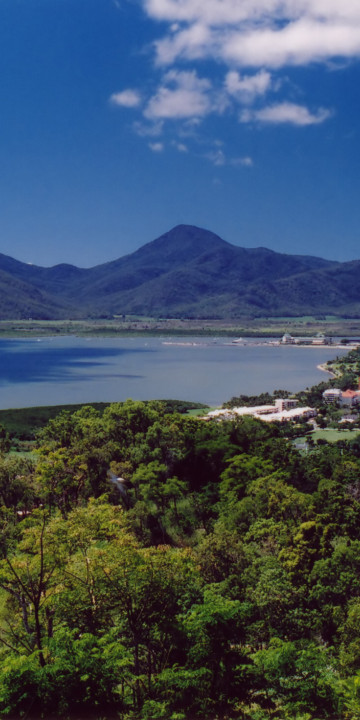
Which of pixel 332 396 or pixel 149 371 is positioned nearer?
pixel 332 396

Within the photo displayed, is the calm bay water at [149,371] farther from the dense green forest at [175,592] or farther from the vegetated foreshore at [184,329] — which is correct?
the dense green forest at [175,592]

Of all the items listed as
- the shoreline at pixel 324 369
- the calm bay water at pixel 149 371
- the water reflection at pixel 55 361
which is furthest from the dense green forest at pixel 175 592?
the shoreline at pixel 324 369

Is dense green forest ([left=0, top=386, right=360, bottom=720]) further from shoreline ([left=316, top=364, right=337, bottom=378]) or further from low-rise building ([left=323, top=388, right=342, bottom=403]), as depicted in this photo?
shoreline ([left=316, top=364, right=337, bottom=378])

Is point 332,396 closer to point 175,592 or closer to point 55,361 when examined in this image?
point 175,592

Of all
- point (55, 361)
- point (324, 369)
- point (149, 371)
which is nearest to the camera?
point (149, 371)

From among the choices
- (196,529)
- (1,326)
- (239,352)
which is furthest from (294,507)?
(1,326)

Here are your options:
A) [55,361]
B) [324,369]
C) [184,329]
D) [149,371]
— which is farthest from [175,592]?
[184,329]

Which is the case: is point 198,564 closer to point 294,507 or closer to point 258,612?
point 258,612

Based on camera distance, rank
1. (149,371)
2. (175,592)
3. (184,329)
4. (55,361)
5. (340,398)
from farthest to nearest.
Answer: (184,329), (55,361), (149,371), (340,398), (175,592)
